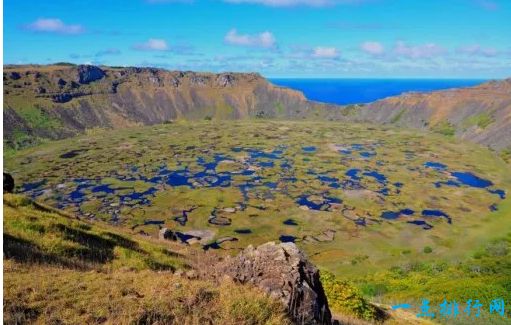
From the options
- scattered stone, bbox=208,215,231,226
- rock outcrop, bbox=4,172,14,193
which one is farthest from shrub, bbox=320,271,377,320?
scattered stone, bbox=208,215,231,226

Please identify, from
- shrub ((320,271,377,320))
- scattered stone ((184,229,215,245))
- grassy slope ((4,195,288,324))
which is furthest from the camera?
scattered stone ((184,229,215,245))

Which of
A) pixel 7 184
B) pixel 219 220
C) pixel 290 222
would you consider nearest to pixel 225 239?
pixel 219 220

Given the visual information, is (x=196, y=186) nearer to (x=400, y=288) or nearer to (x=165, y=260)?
(x=400, y=288)

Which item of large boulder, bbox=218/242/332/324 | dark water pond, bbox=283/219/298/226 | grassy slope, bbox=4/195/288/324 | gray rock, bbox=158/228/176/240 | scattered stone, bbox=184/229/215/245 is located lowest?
dark water pond, bbox=283/219/298/226

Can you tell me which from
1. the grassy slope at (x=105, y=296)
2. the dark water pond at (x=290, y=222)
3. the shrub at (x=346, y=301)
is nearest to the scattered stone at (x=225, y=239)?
the dark water pond at (x=290, y=222)

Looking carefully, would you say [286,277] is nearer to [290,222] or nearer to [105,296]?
[105,296]

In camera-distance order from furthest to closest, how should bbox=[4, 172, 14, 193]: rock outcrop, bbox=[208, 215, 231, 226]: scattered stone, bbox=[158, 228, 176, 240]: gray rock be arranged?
1. bbox=[208, 215, 231, 226]: scattered stone
2. bbox=[158, 228, 176, 240]: gray rock
3. bbox=[4, 172, 14, 193]: rock outcrop

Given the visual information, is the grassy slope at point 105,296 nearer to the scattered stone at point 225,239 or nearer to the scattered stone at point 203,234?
the scattered stone at point 225,239

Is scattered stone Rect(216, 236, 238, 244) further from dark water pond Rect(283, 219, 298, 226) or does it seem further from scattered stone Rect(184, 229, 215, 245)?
dark water pond Rect(283, 219, 298, 226)
